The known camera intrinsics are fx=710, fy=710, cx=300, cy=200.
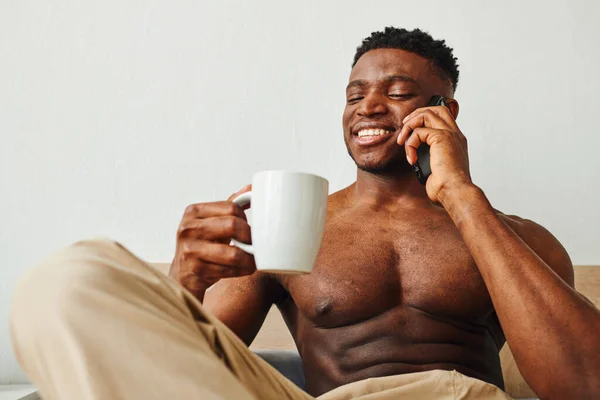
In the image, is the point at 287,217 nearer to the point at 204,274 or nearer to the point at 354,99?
the point at 204,274

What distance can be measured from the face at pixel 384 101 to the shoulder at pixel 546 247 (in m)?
0.24

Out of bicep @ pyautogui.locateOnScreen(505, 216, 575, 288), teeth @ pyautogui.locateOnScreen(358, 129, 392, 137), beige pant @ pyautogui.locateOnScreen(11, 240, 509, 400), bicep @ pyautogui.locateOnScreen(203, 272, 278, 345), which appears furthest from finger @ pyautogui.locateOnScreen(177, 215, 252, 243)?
bicep @ pyautogui.locateOnScreen(505, 216, 575, 288)

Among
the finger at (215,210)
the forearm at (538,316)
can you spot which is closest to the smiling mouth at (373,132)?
the forearm at (538,316)

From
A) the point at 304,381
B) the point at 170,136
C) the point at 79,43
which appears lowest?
the point at 304,381

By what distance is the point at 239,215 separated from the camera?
2.81 ft

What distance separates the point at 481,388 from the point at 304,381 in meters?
0.38

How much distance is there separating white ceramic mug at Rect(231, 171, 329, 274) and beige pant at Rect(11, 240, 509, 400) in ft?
0.44

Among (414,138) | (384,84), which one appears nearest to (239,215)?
(414,138)

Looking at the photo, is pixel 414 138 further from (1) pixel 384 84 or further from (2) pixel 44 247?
(2) pixel 44 247

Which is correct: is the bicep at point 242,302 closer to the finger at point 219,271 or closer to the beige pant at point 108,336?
the finger at point 219,271

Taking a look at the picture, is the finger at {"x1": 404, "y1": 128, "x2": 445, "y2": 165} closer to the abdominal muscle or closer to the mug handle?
the abdominal muscle

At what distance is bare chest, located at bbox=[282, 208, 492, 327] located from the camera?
3.87 ft

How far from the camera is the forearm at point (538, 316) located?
3.03 feet

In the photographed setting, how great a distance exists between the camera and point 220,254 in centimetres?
89
